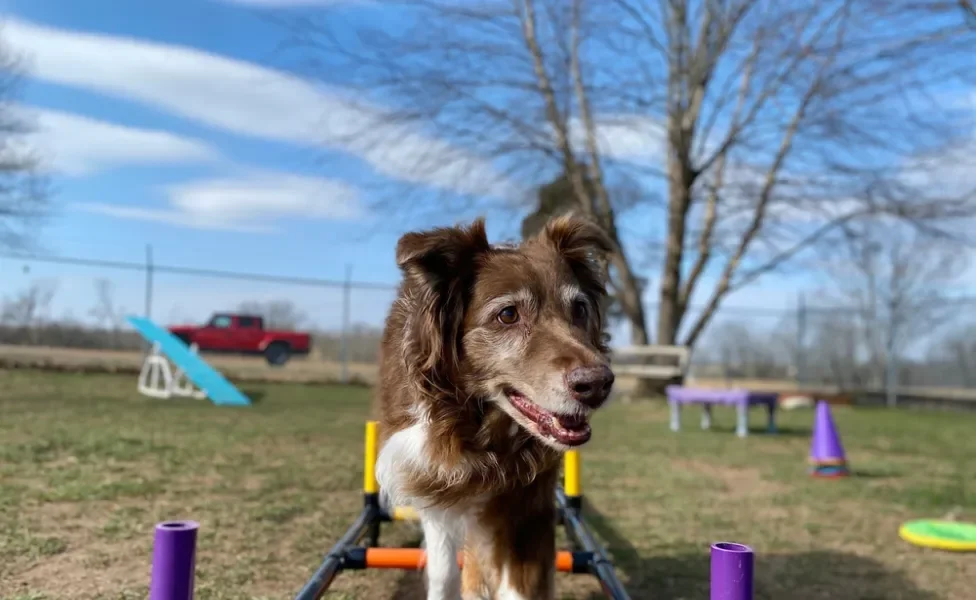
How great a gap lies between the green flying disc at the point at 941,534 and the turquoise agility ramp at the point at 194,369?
1120 centimetres

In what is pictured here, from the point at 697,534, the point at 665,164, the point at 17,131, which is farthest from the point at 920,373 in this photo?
the point at 17,131

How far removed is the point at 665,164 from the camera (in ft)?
62.5

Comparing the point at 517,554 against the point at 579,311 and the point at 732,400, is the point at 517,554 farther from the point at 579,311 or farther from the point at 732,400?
the point at 732,400

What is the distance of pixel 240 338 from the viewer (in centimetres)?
1866

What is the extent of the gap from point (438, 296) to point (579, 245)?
0.78m

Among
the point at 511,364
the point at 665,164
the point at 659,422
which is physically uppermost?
the point at 665,164

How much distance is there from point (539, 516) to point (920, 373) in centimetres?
2191

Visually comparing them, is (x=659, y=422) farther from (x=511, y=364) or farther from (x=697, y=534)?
(x=511, y=364)

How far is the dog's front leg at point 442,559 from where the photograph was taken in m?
3.29

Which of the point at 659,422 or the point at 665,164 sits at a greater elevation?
the point at 665,164

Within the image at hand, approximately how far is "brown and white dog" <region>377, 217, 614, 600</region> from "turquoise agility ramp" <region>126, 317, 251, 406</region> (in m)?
11.3

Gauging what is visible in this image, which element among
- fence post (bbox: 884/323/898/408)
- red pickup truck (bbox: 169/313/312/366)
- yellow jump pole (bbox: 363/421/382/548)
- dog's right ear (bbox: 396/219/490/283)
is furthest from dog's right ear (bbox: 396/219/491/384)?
fence post (bbox: 884/323/898/408)

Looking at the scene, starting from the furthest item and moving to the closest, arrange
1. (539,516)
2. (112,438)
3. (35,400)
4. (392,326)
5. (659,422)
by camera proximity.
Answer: (659,422) → (35,400) → (112,438) → (392,326) → (539,516)

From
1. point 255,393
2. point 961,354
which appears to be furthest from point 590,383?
point 961,354
